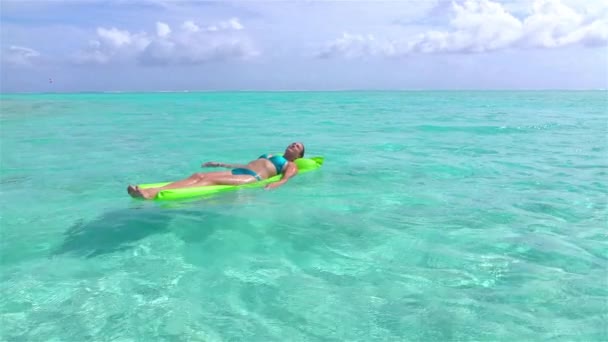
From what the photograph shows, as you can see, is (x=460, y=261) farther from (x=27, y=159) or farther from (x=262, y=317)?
(x=27, y=159)

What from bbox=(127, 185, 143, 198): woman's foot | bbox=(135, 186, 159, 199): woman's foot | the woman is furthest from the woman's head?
bbox=(127, 185, 143, 198): woman's foot

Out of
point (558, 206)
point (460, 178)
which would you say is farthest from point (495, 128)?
point (558, 206)

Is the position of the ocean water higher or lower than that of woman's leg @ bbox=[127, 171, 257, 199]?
lower

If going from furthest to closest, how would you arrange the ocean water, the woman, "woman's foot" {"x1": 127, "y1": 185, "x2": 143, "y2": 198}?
the woman → "woman's foot" {"x1": 127, "y1": 185, "x2": 143, "y2": 198} → the ocean water

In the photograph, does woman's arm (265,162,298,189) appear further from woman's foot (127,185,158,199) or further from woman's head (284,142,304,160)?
woman's foot (127,185,158,199)

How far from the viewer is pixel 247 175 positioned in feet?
23.1

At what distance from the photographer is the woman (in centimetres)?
631

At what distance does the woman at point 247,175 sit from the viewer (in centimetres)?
631

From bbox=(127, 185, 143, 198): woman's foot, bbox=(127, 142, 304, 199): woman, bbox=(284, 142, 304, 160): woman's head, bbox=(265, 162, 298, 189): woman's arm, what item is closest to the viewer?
bbox=(127, 185, 143, 198): woman's foot

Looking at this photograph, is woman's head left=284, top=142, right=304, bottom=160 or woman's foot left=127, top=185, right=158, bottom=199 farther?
woman's head left=284, top=142, right=304, bottom=160

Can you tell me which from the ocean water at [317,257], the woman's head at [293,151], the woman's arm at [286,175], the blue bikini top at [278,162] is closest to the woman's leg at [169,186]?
the ocean water at [317,257]

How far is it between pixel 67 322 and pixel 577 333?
3.44m

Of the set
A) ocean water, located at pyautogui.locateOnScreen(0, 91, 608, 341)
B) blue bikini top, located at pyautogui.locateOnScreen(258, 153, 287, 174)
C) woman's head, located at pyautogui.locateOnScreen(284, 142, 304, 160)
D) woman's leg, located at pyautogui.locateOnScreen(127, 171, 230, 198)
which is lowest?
ocean water, located at pyautogui.locateOnScreen(0, 91, 608, 341)

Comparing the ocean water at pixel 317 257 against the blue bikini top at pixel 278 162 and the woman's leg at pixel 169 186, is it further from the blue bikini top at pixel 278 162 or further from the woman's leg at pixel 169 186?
the blue bikini top at pixel 278 162
